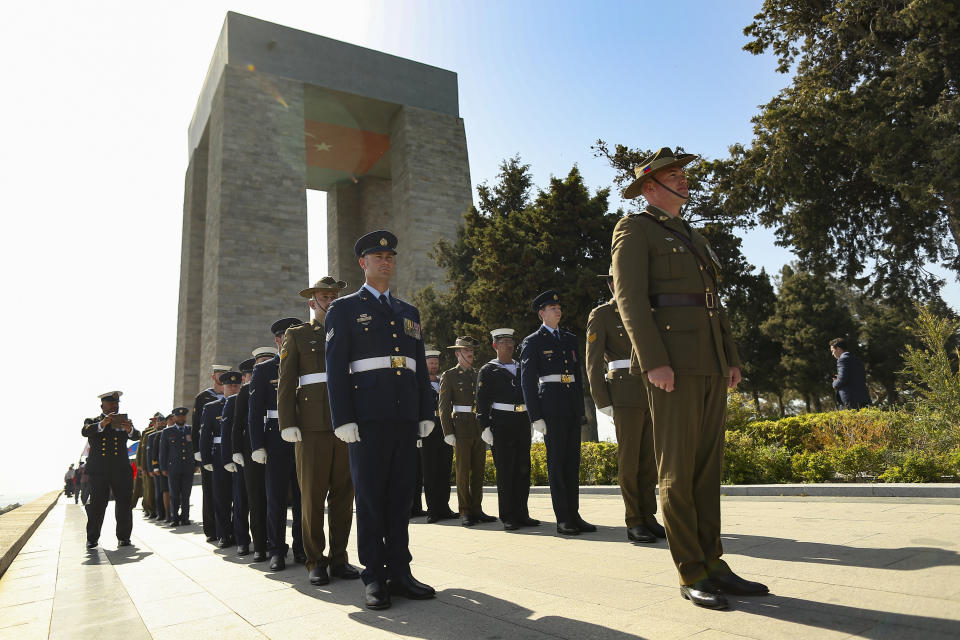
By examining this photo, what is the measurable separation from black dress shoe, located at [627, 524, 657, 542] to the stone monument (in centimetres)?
2671

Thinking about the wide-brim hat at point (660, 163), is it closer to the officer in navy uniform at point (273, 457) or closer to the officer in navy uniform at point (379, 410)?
the officer in navy uniform at point (379, 410)

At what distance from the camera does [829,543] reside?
4.51 meters

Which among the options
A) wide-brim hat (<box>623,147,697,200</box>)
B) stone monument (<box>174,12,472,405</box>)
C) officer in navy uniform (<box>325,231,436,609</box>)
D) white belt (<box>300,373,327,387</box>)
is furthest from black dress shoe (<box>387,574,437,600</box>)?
stone monument (<box>174,12,472,405</box>)

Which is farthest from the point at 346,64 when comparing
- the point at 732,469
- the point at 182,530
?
the point at 732,469

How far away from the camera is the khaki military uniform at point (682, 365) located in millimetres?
3486

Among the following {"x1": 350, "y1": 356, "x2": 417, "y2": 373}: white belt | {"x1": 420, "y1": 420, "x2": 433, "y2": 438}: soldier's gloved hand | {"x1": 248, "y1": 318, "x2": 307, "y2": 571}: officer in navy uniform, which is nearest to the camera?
{"x1": 350, "y1": 356, "x2": 417, "y2": 373}: white belt

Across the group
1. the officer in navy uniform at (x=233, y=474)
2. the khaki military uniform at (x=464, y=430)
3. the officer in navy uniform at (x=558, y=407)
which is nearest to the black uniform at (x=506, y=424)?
the officer in navy uniform at (x=558, y=407)

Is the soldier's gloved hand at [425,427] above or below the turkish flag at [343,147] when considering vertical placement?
below

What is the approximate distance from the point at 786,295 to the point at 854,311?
886cm

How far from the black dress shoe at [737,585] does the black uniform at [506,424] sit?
3781 mm

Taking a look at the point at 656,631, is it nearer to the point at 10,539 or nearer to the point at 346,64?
the point at 10,539

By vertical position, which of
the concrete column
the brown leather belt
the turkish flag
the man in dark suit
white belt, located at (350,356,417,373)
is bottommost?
white belt, located at (350,356,417,373)

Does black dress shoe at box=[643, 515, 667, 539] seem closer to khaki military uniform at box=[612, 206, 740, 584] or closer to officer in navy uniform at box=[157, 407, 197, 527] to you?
khaki military uniform at box=[612, 206, 740, 584]

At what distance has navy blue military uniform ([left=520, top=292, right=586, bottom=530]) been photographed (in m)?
6.26
